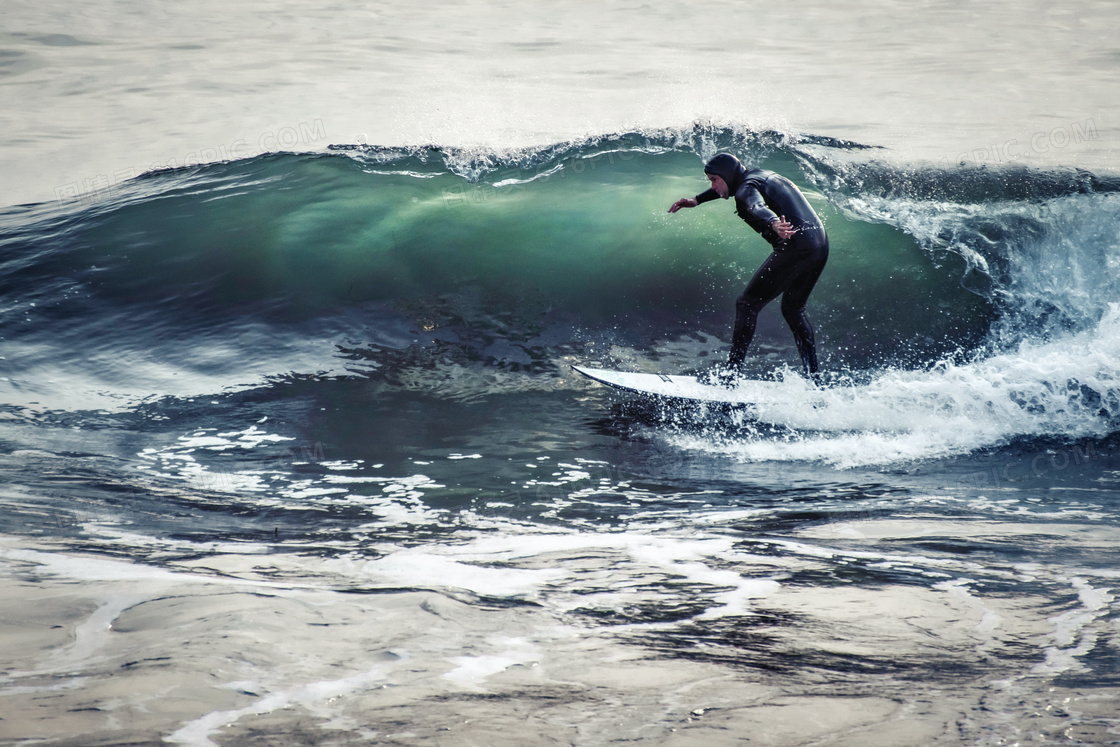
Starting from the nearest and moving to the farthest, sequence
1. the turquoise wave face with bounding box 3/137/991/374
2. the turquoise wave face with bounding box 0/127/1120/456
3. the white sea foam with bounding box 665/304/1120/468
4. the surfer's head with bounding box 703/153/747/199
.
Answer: the white sea foam with bounding box 665/304/1120/468, the surfer's head with bounding box 703/153/747/199, the turquoise wave face with bounding box 0/127/1120/456, the turquoise wave face with bounding box 3/137/991/374

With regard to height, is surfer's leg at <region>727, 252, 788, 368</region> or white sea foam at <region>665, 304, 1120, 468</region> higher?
surfer's leg at <region>727, 252, 788, 368</region>

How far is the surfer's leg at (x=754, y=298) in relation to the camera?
5598mm

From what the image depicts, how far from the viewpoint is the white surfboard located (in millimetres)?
5582

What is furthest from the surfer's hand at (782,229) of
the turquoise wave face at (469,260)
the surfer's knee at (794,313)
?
the turquoise wave face at (469,260)

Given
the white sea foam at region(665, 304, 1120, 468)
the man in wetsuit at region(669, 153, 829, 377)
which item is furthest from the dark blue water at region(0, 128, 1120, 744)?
the man in wetsuit at region(669, 153, 829, 377)

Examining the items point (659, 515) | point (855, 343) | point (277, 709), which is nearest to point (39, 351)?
point (659, 515)

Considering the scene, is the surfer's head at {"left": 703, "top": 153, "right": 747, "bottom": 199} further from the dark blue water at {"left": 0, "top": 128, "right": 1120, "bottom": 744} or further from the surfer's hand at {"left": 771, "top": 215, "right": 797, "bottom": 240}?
the dark blue water at {"left": 0, "top": 128, "right": 1120, "bottom": 744}

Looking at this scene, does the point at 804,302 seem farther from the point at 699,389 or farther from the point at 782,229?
the point at 699,389

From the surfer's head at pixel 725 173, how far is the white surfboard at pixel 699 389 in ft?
4.50

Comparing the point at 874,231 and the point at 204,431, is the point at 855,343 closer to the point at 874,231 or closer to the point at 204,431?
the point at 874,231

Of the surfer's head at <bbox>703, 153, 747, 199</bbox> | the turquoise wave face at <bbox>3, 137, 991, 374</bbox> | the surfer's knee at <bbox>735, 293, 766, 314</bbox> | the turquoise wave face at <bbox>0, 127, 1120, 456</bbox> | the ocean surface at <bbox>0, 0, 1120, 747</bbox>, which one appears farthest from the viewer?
the turquoise wave face at <bbox>3, 137, 991, 374</bbox>

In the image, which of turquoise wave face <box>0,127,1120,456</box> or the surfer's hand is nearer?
the surfer's hand

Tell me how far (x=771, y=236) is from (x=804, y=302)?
54cm

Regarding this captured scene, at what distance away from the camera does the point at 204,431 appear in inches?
211
